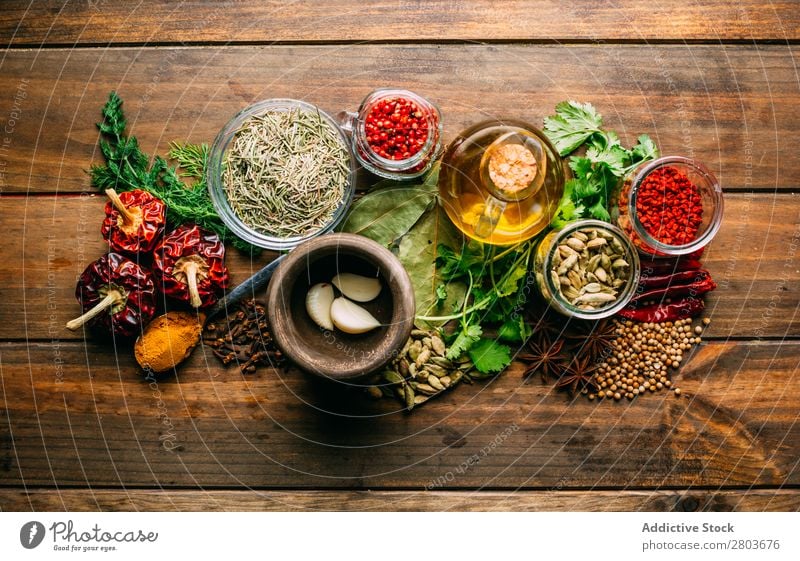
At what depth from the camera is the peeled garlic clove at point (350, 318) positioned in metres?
1.28

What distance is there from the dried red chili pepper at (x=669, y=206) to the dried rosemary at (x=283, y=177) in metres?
0.67

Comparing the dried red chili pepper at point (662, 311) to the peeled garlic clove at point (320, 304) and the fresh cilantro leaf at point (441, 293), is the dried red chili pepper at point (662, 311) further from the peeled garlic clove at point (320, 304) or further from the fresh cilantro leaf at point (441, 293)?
the peeled garlic clove at point (320, 304)

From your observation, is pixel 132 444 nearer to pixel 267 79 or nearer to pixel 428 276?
pixel 428 276

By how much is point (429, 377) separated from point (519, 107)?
0.68 meters

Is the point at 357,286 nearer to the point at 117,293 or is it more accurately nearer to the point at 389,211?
the point at 389,211

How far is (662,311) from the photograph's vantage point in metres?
1.36

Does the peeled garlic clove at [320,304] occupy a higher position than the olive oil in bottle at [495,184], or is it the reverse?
the olive oil in bottle at [495,184]

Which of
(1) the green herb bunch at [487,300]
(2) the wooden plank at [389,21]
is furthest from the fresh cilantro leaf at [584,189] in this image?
(2) the wooden plank at [389,21]
